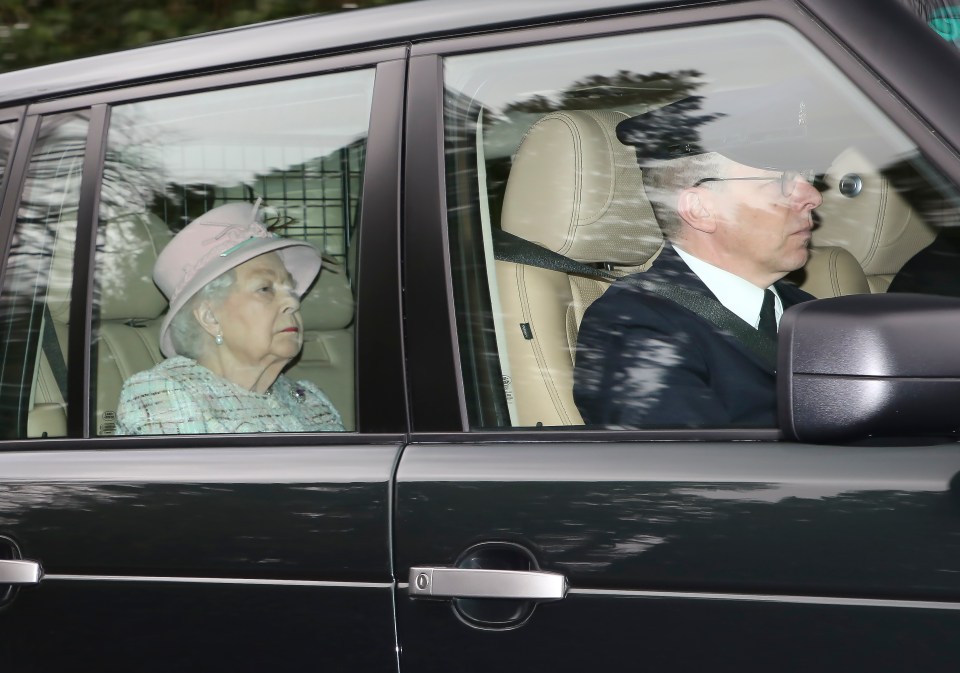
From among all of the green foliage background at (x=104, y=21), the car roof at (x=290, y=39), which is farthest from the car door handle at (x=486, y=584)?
the green foliage background at (x=104, y=21)

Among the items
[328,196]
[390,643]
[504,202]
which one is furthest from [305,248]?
[390,643]

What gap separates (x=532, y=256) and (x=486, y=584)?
62 centimetres

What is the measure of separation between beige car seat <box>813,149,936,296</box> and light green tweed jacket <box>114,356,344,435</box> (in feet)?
3.05

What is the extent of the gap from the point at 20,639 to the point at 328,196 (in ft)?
3.07

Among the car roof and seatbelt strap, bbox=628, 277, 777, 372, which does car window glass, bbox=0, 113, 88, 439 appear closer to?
the car roof

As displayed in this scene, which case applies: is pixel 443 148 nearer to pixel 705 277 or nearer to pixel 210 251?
pixel 705 277

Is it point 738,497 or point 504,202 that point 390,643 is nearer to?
point 738,497

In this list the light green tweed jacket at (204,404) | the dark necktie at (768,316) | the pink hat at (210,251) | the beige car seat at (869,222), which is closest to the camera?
the beige car seat at (869,222)

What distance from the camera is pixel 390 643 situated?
1873mm

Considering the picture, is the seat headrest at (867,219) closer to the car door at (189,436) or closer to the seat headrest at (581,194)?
the seat headrest at (581,194)

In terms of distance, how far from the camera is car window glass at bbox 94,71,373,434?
2.21m

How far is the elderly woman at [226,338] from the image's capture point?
238 cm

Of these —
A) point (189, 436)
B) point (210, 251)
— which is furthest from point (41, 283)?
point (189, 436)

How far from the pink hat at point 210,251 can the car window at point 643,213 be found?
1.58ft
